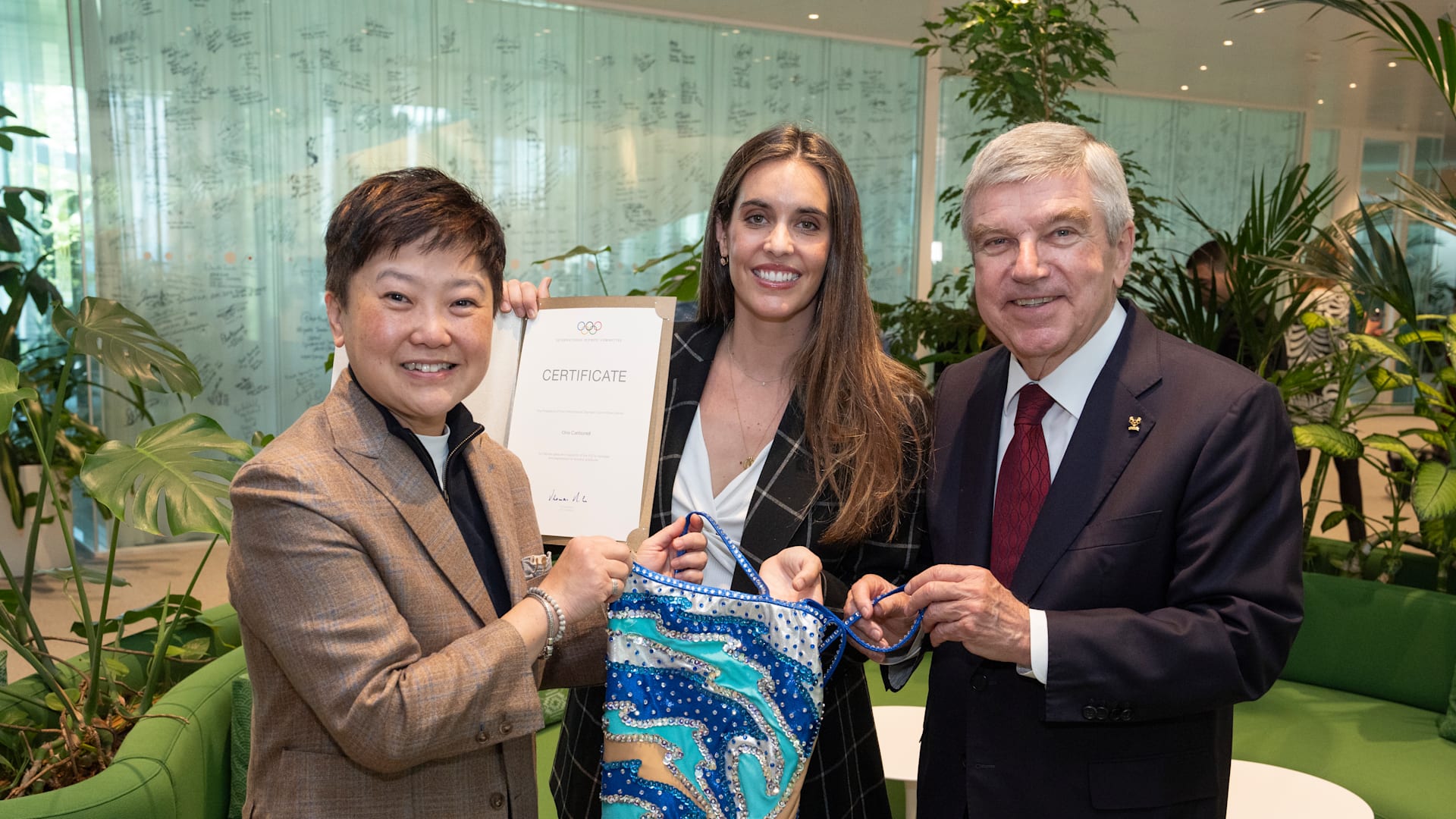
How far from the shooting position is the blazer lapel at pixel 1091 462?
1640 mm

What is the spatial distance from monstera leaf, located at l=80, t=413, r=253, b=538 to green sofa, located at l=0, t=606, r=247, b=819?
0.49 meters

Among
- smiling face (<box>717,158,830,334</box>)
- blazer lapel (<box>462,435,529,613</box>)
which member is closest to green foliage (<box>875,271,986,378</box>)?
Result: smiling face (<box>717,158,830,334</box>)

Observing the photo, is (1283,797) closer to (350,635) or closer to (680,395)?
(680,395)

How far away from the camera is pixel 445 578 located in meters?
1.37

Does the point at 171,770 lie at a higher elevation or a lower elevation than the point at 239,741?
higher

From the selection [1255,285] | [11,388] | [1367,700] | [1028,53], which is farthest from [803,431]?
Answer: [1028,53]

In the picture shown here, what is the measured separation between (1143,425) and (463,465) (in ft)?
3.35

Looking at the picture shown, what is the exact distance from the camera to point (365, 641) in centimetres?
124

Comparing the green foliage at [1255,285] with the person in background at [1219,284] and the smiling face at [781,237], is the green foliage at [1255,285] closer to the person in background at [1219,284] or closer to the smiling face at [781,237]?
the person in background at [1219,284]

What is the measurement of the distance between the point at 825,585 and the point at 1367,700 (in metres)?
3.27

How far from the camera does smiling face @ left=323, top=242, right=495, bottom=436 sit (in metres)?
1.37

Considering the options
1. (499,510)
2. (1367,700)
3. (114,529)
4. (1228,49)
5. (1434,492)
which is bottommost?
(1367,700)

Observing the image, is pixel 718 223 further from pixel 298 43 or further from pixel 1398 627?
pixel 298 43

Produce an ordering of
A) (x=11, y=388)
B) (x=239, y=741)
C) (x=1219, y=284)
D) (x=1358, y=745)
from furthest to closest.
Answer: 1. (x=1219, y=284)
2. (x=1358, y=745)
3. (x=239, y=741)
4. (x=11, y=388)
